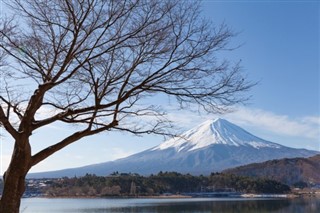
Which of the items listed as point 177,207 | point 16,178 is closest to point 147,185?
point 177,207

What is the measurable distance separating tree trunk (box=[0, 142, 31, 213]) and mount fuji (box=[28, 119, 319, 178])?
10388 cm

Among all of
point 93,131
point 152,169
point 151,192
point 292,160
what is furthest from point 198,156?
point 93,131

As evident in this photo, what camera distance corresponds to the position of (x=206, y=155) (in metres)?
129

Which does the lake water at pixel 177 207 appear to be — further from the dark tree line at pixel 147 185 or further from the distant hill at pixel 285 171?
the distant hill at pixel 285 171

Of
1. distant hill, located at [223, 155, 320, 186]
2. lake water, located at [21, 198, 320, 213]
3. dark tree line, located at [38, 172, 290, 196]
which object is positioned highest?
distant hill, located at [223, 155, 320, 186]

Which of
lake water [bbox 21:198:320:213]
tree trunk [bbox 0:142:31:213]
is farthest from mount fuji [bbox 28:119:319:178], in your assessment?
tree trunk [bbox 0:142:31:213]

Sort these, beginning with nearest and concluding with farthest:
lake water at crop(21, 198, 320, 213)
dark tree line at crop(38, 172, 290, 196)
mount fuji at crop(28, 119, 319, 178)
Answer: lake water at crop(21, 198, 320, 213) → dark tree line at crop(38, 172, 290, 196) → mount fuji at crop(28, 119, 319, 178)

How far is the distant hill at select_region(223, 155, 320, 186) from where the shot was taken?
74500 millimetres

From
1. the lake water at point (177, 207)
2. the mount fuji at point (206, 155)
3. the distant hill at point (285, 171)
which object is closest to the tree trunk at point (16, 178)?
the lake water at point (177, 207)

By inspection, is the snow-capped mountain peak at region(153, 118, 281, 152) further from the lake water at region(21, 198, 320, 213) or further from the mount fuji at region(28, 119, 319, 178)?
the lake water at region(21, 198, 320, 213)

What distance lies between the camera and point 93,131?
3.78 metres

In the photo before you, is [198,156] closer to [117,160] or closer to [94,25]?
[117,160]

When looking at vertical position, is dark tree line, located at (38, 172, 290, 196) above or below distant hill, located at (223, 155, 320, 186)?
below

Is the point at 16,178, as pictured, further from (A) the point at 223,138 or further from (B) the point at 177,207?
(A) the point at 223,138
